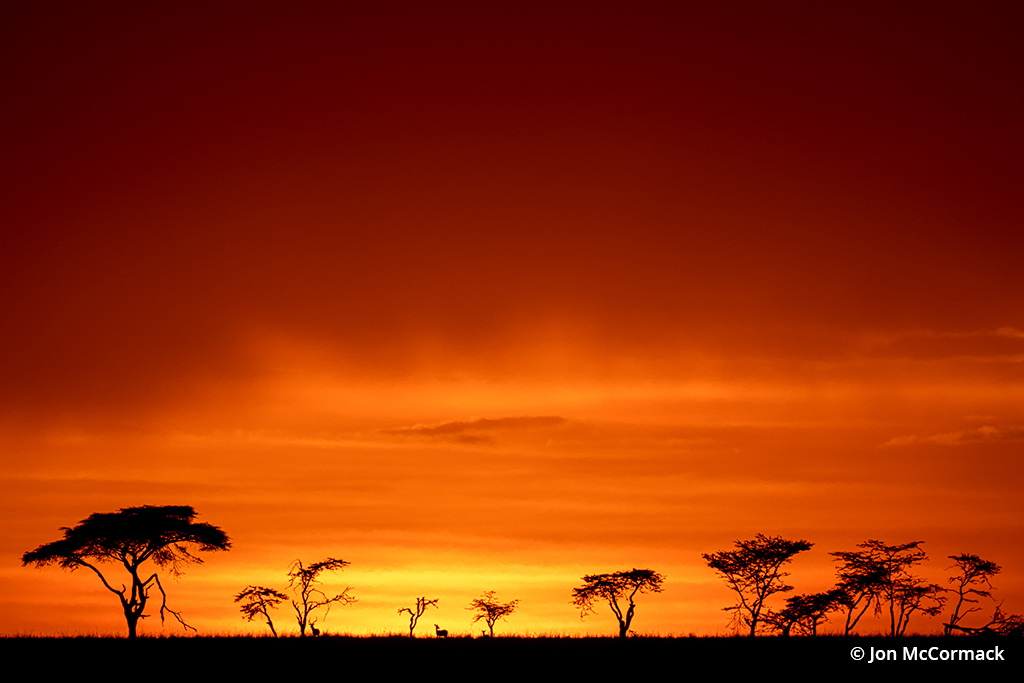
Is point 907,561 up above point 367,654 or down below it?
above

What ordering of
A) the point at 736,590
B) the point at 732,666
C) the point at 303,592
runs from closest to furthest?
the point at 732,666 < the point at 303,592 < the point at 736,590

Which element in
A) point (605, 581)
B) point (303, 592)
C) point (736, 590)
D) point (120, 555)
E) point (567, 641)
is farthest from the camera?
point (605, 581)

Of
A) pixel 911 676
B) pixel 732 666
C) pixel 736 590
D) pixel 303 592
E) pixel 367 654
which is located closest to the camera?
pixel 911 676

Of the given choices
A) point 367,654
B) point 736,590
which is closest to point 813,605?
point 736,590

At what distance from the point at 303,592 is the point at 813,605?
136 ft

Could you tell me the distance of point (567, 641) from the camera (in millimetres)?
61688

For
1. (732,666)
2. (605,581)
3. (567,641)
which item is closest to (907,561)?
(605,581)

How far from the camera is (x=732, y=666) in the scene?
48.1 m

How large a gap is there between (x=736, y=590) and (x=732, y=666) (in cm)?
4316

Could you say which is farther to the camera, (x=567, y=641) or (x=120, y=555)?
(x=120, y=555)

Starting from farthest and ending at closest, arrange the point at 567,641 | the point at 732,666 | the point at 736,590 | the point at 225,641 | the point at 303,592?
the point at 736,590
the point at 303,592
the point at 567,641
the point at 225,641
the point at 732,666

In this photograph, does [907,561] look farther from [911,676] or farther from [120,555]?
[120,555]

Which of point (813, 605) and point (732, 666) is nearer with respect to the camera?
point (732, 666)

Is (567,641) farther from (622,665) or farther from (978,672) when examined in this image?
(978,672)
